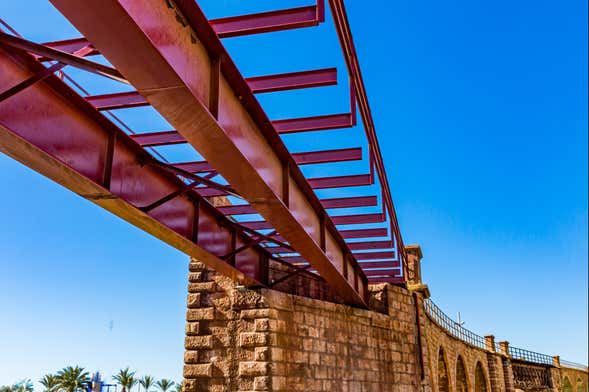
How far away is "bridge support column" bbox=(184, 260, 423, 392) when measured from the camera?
37.5ft

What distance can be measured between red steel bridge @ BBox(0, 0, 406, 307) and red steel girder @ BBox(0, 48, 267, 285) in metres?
0.02

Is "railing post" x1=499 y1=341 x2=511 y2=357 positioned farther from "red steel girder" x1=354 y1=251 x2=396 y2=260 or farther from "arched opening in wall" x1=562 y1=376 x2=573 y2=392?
"red steel girder" x1=354 y1=251 x2=396 y2=260

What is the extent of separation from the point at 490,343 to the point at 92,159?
35242 millimetres

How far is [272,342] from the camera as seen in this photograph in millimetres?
11461

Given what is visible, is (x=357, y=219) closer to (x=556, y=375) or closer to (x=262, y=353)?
(x=262, y=353)

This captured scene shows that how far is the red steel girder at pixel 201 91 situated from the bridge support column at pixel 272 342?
2941 millimetres

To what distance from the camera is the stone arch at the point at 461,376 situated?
2777 cm

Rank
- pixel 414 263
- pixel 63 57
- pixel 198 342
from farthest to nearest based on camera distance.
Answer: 1. pixel 414 263
2. pixel 198 342
3. pixel 63 57

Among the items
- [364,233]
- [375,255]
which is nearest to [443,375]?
[375,255]

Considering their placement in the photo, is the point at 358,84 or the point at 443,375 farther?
the point at 443,375

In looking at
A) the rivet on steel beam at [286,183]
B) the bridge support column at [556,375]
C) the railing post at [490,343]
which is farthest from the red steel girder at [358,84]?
the bridge support column at [556,375]

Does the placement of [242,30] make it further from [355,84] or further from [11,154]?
[11,154]

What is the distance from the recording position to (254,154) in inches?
283

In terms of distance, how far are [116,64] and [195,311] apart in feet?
27.9
